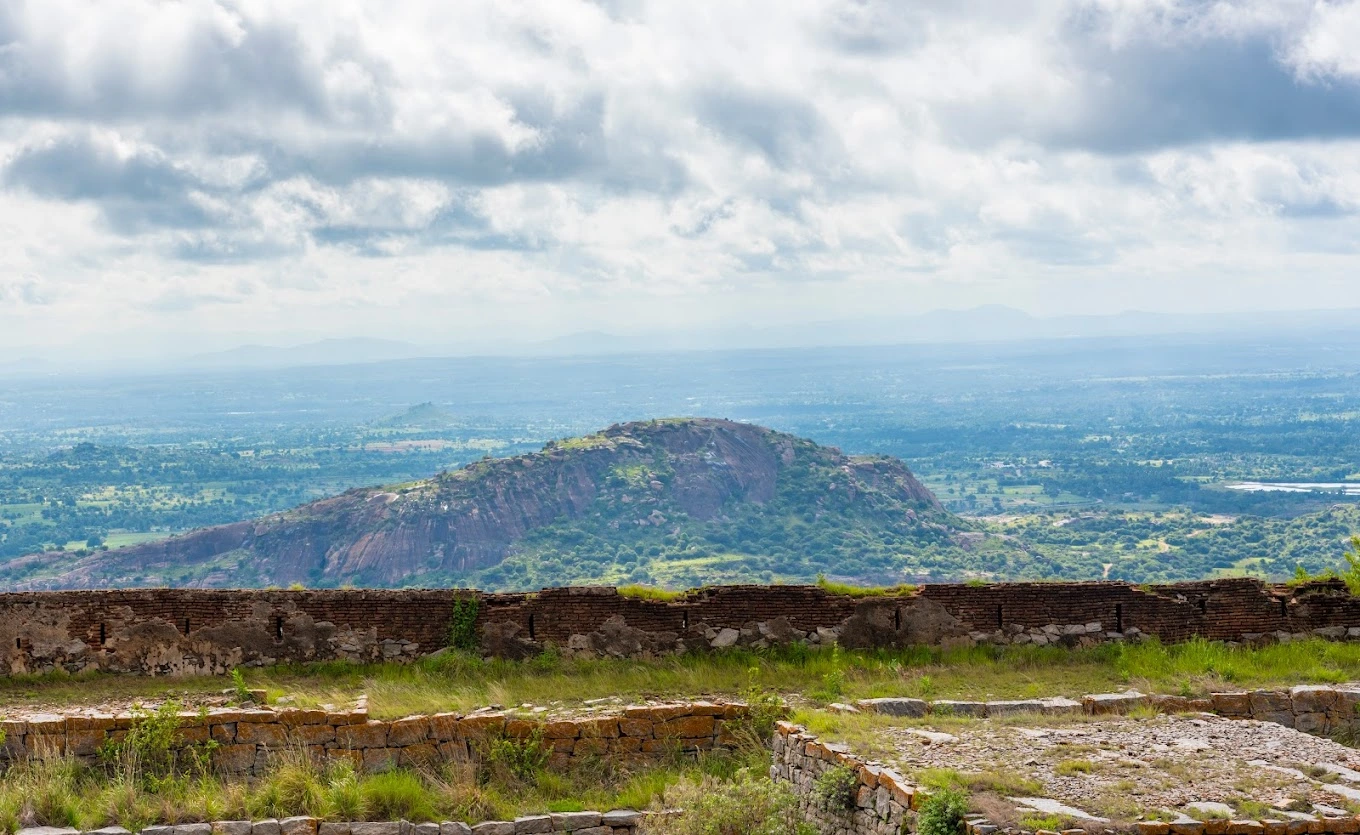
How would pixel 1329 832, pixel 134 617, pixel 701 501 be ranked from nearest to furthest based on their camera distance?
pixel 1329 832
pixel 134 617
pixel 701 501

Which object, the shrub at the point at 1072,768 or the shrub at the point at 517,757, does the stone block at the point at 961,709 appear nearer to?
the shrub at the point at 1072,768

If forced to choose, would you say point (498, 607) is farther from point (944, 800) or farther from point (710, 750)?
point (944, 800)

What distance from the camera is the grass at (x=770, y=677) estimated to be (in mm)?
15023

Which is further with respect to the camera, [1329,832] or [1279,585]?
[1279,585]

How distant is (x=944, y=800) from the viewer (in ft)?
33.3

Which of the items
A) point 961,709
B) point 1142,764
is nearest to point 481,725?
point 961,709

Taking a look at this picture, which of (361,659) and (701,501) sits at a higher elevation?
(361,659)

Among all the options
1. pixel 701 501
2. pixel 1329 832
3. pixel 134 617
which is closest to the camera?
pixel 1329 832

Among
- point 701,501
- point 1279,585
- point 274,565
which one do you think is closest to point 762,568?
point 701,501

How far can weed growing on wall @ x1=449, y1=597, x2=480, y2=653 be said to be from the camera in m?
16.9

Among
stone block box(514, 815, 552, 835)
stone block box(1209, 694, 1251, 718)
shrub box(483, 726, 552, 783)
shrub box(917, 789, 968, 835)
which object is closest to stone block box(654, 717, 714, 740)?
shrub box(483, 726, 552, 783)

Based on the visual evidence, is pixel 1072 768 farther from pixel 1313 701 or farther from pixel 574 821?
pixel 1313 701

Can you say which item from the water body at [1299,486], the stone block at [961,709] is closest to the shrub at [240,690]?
the stone block at [961,709]

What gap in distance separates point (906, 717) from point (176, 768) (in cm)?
686
